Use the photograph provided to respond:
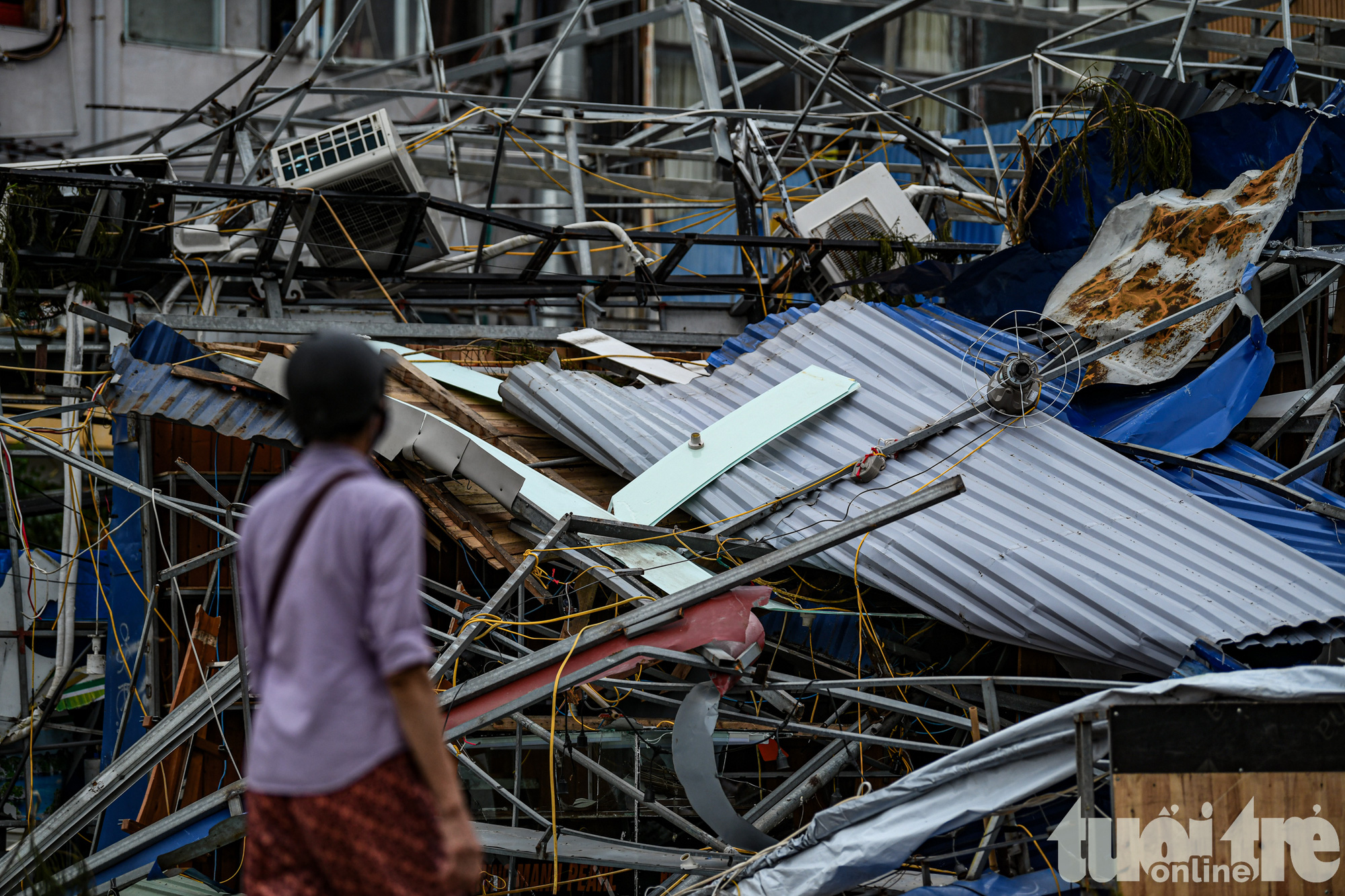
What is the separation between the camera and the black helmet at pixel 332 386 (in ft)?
9.52

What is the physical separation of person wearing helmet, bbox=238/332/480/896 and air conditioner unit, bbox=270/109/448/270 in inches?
322

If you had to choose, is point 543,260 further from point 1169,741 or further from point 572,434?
point 1169,741

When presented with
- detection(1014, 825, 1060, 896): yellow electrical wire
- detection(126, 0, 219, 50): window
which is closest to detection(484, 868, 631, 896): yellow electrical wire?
detection(1014, 825, 1060, 896): yellow electrical wire

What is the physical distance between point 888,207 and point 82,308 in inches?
289

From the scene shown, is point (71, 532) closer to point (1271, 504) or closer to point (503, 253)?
point (503, 253)

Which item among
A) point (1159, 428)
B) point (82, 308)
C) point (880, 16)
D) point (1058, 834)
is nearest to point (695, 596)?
point (1058, 834)

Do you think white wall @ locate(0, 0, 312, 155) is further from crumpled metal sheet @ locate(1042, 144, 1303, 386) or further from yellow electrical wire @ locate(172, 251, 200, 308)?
crumpled metal sheet @ locate(1042, 144, 1303, 386)

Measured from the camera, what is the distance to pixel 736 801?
24.0 ft

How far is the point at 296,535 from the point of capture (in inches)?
114

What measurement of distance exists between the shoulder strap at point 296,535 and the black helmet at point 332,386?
13 cm

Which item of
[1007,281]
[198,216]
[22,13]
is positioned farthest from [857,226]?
[22,13]

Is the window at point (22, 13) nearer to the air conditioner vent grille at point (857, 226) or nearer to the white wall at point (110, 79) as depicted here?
the white wall at point (110, 79)

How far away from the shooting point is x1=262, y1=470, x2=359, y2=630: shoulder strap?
289cm

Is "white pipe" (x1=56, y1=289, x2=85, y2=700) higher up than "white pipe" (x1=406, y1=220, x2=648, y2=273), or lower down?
lower down
